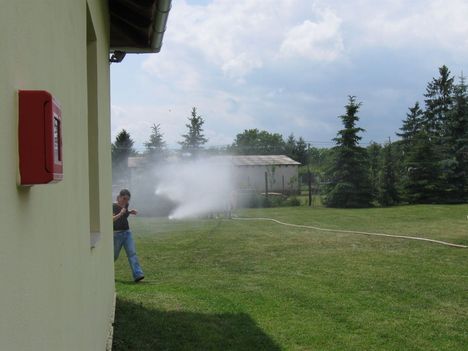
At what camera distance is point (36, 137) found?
146 centimetres

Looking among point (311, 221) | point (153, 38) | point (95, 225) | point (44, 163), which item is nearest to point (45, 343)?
point (44, 163)

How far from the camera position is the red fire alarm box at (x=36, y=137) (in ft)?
4.76

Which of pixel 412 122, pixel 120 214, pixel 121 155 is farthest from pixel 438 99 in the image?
pixel 120 214

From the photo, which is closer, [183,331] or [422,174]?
[183,331]

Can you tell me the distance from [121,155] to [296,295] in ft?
118

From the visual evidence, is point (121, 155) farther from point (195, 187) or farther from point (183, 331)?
point (183, 331)

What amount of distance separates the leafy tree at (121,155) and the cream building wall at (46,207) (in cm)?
3581

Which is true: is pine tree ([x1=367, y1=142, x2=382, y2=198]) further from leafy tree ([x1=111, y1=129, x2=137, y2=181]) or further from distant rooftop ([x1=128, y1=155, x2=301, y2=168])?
leafy tree ([x1=111, y1=129, x2=137, y2=181])

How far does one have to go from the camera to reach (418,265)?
10.5 m

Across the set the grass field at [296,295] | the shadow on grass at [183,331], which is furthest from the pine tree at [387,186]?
the shadow on grass at [183,331]

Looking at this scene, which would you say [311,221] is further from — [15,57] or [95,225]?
[15,57]

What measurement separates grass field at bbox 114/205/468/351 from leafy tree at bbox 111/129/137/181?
83.6ft

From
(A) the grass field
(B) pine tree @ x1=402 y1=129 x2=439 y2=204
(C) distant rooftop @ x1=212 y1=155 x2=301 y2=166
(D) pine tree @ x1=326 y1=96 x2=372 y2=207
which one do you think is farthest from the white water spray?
(A) the grass field

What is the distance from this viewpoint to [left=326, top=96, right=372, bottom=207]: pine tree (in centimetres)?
3256
